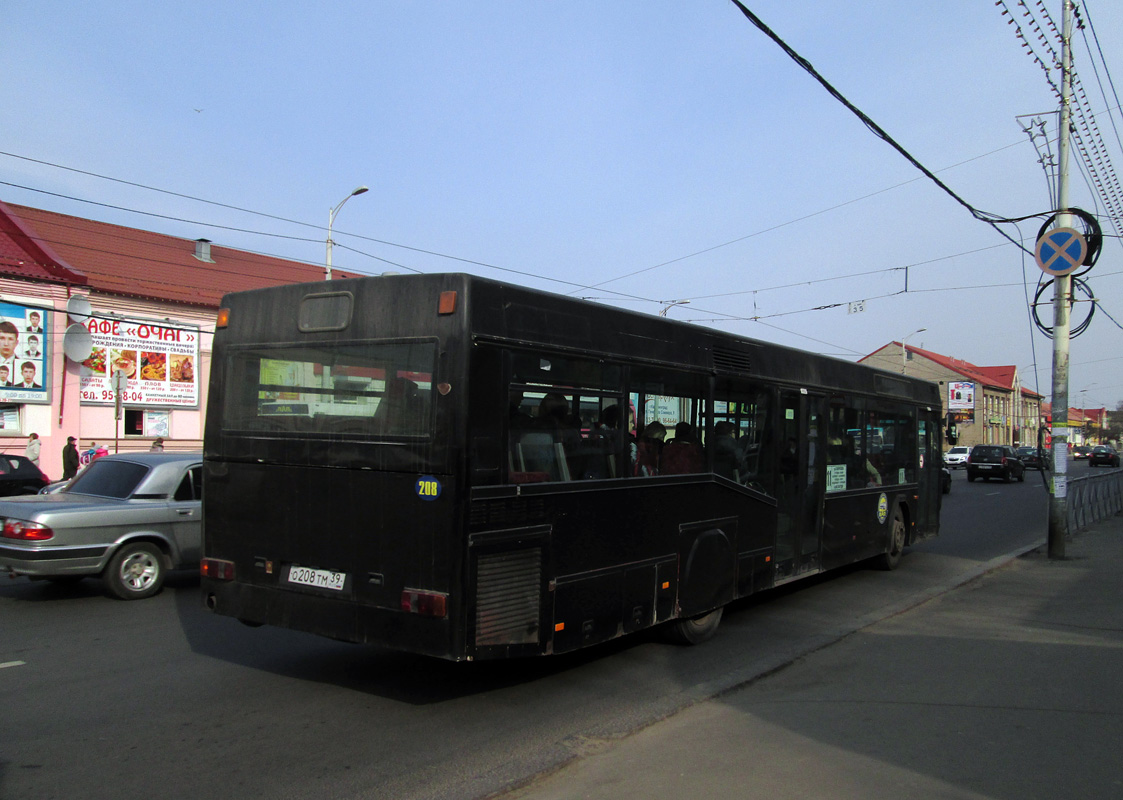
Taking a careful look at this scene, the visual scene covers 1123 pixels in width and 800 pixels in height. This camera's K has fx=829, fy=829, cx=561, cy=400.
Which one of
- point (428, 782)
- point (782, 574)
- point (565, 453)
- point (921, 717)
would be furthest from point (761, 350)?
point (428, 782)

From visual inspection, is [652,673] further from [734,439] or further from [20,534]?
[20,534]

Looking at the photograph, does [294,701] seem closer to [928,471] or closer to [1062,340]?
[928,471]

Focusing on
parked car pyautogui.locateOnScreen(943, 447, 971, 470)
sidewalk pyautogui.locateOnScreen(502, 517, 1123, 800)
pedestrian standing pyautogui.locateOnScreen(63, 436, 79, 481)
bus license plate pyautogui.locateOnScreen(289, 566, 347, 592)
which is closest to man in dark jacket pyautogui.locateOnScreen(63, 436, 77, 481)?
pedestrian standing pyautogui.locateOnScreen(63, 436, 79, 481)

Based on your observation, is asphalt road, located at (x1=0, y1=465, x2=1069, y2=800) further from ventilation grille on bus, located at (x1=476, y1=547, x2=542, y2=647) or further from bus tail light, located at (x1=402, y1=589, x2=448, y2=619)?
bus tail light, located at (x1=402, y1=589, x2=448, y2=619)

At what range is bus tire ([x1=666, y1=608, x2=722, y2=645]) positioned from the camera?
7.39 metres

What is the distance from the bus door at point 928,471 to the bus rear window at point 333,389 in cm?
987

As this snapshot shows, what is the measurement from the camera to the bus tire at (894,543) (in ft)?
39.2

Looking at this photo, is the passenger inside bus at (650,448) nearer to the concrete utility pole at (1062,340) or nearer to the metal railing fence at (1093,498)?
the concrete utility pole at (1062,340)

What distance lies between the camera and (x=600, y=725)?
5453 millimetres

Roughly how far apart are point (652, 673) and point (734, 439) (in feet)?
7.79

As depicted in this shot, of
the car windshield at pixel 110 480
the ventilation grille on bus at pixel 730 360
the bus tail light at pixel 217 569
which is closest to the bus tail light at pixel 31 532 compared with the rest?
the car windshield at pixel 110 480

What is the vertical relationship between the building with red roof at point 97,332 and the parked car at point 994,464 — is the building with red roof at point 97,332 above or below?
above

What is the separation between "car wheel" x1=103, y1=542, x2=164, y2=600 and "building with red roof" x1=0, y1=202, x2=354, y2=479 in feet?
48.5

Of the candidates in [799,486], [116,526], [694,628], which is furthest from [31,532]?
[799,486]
